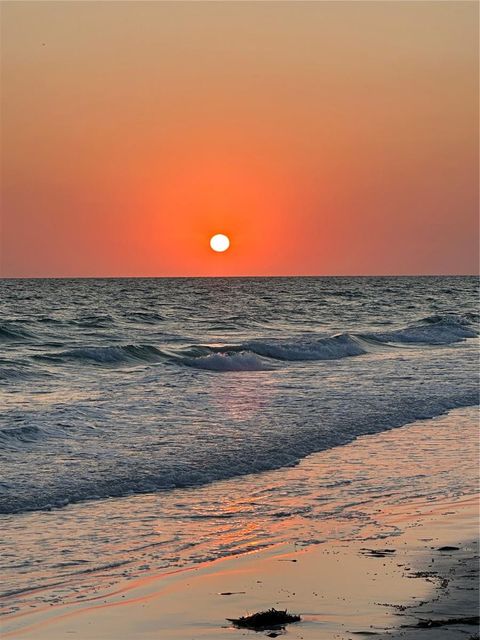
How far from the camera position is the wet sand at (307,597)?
6.28 m

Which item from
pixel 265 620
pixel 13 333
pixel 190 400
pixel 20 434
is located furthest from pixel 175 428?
pixel 13 333

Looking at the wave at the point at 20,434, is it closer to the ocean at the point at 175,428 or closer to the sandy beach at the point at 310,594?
the ocean at the point at 175,428

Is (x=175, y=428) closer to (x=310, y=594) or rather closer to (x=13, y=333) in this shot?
(x=310, y=594)

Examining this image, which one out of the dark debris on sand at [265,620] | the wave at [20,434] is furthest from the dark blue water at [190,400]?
the dark debris on sand at [265,620]

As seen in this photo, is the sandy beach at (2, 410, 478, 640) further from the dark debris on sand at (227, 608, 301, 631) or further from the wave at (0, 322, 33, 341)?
the wave at (0, 322, 33, 341)

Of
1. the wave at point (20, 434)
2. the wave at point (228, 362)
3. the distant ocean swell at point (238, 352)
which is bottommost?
the wave at point (20, 434)

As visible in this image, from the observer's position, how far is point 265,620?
643 centimetres

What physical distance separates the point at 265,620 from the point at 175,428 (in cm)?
858

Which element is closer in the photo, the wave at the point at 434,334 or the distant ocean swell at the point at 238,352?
the distant ocean swell at the point at 238,352

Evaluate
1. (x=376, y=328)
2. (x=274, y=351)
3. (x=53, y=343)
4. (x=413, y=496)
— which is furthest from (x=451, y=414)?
(x=376, y=328)

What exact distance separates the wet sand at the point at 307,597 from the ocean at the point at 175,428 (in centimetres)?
60

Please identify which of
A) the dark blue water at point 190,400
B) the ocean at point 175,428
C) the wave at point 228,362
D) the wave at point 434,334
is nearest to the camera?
the ocean at point 175,428

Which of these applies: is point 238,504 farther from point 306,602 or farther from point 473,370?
point 473,370

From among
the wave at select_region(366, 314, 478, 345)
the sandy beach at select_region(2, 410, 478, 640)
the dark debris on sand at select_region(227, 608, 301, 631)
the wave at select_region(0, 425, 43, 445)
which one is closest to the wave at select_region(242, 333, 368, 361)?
the wave at select_region(366, 314, 478, 345)
